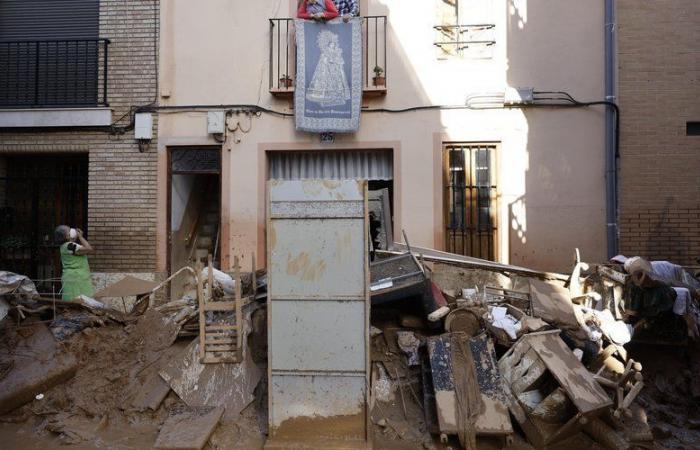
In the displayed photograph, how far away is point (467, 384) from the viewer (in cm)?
473

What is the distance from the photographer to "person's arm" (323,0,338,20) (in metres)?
7.74

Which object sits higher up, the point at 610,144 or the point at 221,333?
the point at 610,144

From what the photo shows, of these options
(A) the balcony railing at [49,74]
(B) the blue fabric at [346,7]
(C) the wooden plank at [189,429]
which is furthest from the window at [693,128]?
(A) the balcony railing at [49,74]

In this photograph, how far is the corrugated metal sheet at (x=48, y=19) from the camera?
858 centimetres

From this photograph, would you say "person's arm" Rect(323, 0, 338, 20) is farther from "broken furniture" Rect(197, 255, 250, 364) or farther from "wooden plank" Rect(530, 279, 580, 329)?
"wooden plank" Rect(530, 279, 580, 329)

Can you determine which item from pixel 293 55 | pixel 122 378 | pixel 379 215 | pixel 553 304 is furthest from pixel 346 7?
pixel 122 378

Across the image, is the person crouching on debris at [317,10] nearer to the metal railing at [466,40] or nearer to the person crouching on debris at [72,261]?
the metal railing at [466,40]

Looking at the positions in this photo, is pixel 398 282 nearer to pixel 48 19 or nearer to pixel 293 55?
pixel 293 55

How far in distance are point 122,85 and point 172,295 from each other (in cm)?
346

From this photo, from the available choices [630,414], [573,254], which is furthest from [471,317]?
[573,254]

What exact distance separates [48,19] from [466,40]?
22.8ft

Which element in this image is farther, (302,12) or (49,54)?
(49,54)

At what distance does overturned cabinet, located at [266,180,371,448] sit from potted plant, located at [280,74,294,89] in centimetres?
387

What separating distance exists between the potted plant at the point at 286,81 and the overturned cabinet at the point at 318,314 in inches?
152
